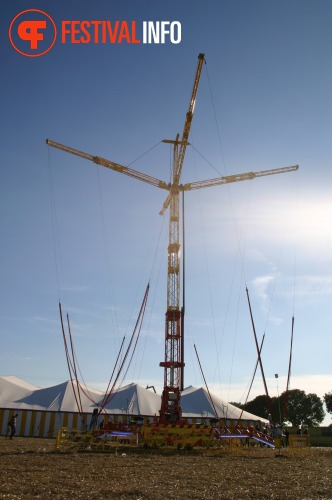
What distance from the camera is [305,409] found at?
321 ft

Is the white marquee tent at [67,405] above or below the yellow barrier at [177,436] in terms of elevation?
above

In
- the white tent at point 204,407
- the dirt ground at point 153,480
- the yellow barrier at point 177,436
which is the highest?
the white tent at point 204,407

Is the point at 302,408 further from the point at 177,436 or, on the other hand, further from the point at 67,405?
the point at 177,436

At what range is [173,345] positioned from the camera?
140ft

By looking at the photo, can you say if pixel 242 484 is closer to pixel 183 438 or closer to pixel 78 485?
pixel 78 485

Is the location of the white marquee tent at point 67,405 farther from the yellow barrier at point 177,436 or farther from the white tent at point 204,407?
the yellow barrier at point 177,436

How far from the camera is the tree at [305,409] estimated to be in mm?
97125

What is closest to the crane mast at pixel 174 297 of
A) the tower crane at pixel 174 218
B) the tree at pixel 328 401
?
the tower crane at pixel 174 218

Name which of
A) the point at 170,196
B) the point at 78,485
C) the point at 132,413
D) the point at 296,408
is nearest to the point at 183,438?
the point at 78,485

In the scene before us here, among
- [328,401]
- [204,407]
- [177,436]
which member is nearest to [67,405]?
[204,407]

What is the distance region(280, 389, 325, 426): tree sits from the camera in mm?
97125

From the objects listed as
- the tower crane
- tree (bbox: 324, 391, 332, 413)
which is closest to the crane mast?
the tower crane

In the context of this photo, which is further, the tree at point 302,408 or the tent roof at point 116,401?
the tree at point 302,408

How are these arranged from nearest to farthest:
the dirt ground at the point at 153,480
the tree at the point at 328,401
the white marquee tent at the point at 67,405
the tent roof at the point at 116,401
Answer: the dirt ground at the point at 153,480, the white marquee tent at the point at 67,405, the tent roof at the point at 116,401, the tree at the point at 328,401
